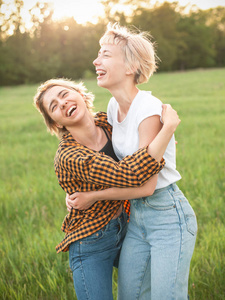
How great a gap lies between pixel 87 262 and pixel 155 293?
0.44 m

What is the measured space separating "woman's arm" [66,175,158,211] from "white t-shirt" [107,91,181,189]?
12cm

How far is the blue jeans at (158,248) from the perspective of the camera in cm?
183

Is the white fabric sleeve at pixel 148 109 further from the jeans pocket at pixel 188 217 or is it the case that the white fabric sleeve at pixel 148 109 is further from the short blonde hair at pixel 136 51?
the jeans pocket at pixel 188 217

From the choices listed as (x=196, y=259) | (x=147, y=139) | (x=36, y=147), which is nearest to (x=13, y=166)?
(x=36, y=147)

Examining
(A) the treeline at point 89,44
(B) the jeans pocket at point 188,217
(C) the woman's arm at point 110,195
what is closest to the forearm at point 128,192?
(C) the woman's arm at point 110,195

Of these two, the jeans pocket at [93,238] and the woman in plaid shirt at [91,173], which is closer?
the woman in plaid shirt at [91,173]

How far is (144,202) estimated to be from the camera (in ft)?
6.47

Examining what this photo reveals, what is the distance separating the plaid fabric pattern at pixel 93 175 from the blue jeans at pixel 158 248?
7.7 inches

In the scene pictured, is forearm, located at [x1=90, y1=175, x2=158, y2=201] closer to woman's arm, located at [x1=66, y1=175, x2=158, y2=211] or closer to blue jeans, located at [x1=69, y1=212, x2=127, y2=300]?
woman's arm, located at [x1=66, y1=175, x2=158, y2=211]

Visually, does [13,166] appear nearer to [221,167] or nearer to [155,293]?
[221,167]

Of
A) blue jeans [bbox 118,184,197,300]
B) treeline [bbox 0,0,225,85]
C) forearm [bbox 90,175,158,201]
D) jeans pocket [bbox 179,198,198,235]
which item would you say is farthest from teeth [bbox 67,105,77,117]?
treeline [bbox 0,0,225,85]

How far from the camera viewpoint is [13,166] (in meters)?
5.86

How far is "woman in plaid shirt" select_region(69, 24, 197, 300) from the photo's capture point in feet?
6.07

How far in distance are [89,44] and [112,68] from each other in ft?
168
